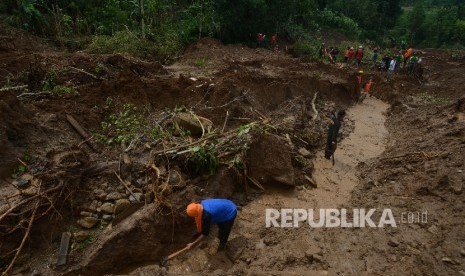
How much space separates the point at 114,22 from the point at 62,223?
1181cm

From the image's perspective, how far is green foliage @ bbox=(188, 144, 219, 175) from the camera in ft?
20.1

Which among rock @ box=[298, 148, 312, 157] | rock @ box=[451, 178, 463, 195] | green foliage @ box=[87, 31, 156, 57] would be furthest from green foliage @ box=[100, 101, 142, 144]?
rock @ box=[451, 178, 463, 195]

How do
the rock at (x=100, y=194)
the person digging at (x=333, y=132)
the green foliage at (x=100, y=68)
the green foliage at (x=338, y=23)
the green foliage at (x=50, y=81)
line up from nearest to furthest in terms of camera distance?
the rock at (x=100, y=194)
the green foliage at (x=50, y=81)
the person digging at (x=333, y=132)
the green foliage at (x=100, y=68)
the green foliage at (x=338, y=23)

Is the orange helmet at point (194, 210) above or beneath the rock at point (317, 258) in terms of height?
above

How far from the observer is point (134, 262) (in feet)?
17.3

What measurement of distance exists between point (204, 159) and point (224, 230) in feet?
4.45

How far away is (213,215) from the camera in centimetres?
509

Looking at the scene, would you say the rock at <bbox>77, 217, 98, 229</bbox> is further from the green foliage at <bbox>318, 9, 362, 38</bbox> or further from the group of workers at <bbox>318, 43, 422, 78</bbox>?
the green foliage at <bbox>318, 9, 362, 38</bbox>

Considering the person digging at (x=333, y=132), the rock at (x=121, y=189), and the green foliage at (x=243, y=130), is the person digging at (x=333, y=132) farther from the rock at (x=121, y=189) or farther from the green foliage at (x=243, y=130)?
the rock at (x=121, y=189)

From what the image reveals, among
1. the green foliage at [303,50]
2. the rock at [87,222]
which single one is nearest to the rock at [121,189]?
the rock at [87,222]

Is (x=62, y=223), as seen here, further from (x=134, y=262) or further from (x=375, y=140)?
(x=375, y=140)

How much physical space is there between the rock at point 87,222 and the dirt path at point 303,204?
7.54ft

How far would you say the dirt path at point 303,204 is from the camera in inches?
201

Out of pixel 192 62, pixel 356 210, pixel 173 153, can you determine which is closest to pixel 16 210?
pixel 173 153
